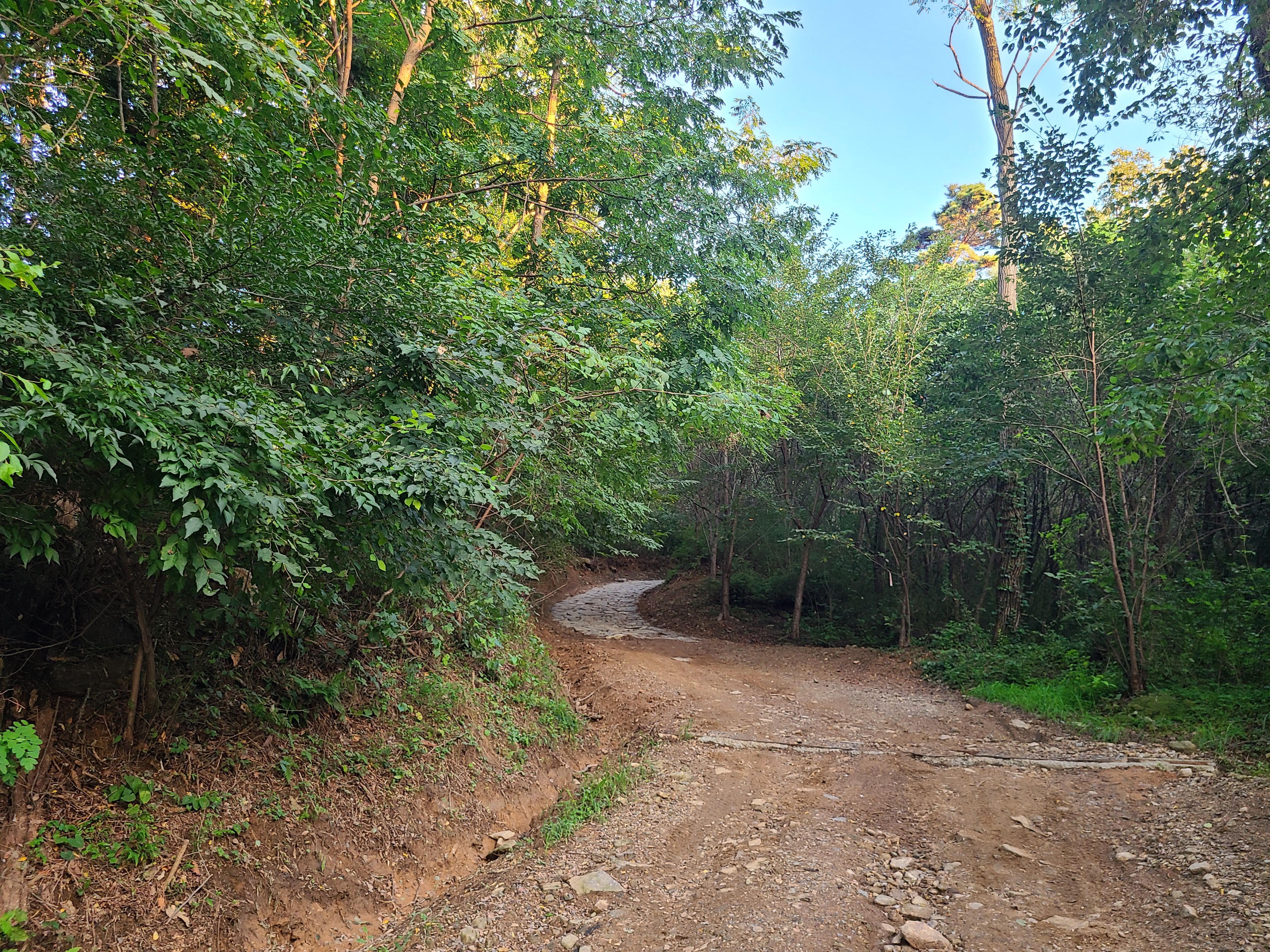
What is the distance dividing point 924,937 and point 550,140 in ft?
25.4

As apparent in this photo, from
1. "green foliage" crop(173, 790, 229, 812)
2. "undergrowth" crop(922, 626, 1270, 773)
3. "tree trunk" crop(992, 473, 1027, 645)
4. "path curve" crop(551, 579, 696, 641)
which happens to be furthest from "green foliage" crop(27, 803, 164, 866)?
"tree trunk" crop(992, 473, 1027, 645)

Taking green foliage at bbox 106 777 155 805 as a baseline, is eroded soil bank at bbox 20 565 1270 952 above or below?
below

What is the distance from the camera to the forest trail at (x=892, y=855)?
334 cm

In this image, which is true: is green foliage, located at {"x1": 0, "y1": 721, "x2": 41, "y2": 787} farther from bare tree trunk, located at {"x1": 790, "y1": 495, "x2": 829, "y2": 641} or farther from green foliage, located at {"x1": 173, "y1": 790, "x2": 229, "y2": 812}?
bare tree trunk, located at {"x1": 790, "y1": 495, "x2": 829, "y2": 641}

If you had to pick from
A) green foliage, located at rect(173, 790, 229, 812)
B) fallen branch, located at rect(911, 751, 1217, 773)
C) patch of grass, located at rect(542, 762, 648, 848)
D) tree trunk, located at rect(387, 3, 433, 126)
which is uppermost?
tree trunk, located at rect(387, 3, 433, 126)

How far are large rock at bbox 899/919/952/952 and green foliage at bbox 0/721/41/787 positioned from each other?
13.7 ft

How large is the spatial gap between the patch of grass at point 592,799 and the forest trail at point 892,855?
0.48 ft

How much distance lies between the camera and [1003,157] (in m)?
8.66

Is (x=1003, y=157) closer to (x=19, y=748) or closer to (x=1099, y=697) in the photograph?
(x=1099, y=697)

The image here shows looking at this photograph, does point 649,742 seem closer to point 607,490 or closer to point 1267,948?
point 607,490

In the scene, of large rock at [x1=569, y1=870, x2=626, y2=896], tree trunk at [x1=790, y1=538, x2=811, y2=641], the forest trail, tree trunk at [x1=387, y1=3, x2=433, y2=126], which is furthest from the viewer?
tree trunk at [x1=790, y1=538, x2=811, y2=641]

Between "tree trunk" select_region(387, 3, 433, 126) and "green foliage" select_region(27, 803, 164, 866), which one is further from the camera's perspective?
"tree trunk" select_region(387, 3, 433, 126)

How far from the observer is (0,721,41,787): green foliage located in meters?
2.79

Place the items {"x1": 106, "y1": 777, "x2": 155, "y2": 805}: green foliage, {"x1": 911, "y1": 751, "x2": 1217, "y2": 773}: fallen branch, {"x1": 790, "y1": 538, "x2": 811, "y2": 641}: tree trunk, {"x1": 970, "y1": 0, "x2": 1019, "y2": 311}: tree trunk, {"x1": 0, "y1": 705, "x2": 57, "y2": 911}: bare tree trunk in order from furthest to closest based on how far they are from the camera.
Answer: {"x1": 790, "y1": 538, "x2": 811, "y2": 641}: tree trunk, {"x1": 970, "y1": 0, "x2": 1019, "y2": 311}: tree trunk, {"x1": 911, "y1": 751, "x2": 1217, "y2": 773}: fallen branch, {"x1": 106, "y1": 777, "x2": 155, "y2": 805}: green foliage, {"x1": 0, "y1": 705, "x2": 57, "y2": 911}: bare tree trunk
